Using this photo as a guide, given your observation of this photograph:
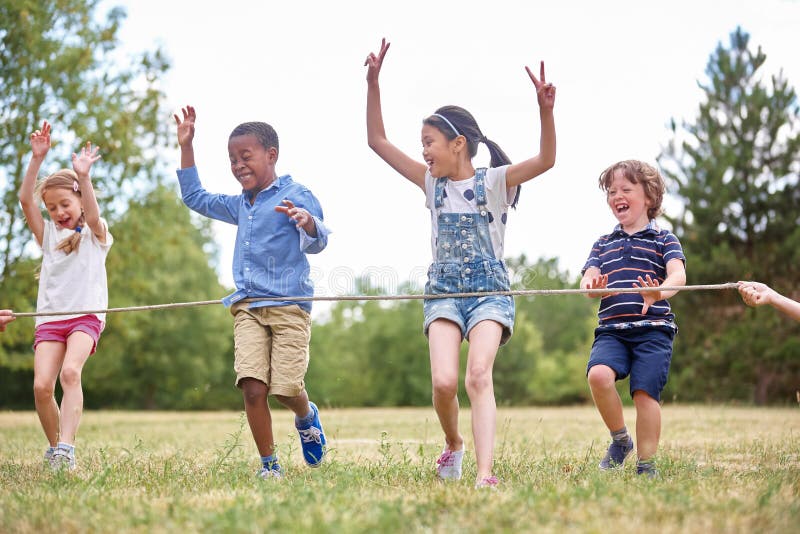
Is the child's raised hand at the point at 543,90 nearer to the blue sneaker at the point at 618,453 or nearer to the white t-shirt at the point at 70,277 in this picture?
the blue sneaker at the point at 618,453

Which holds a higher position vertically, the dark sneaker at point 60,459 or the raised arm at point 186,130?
the raised arm at point 186,130

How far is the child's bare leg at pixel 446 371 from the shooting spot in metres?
4.63

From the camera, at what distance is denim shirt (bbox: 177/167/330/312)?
5.27 metres

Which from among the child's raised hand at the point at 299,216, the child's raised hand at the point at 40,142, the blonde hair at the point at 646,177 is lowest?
the child's raised hand at the point at 299,216

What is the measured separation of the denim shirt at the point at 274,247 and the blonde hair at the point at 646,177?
1900 mm

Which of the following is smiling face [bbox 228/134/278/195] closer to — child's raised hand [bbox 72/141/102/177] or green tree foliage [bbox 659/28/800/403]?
child's raised hand [bbox 72/141/102/177]

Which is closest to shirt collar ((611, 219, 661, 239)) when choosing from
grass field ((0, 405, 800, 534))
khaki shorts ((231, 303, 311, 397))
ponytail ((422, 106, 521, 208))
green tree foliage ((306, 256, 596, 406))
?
ponytail ((422, 106, 521, 208))

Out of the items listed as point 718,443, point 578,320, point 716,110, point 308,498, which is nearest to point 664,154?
point 716,110

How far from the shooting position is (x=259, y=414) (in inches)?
200

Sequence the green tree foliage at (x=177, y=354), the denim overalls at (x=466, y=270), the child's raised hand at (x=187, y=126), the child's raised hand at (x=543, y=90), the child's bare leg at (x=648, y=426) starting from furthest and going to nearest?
the green tree foliage at (x=177, y=354) → the child's raised hand at (x=187, y=126) → the child's bare leg at (x=648, y=426) → the denim overalls at (x=466, y=270) → the child's raised hand at (x=543, y=90)

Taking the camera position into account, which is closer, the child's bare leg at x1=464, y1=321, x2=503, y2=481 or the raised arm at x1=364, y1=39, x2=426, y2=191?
the child's bare leg at x1=464, y1=321, x2=503, y2=481

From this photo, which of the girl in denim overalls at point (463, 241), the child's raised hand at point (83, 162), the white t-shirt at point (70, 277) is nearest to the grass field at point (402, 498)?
the girl in denim overalls at point (463, 241)

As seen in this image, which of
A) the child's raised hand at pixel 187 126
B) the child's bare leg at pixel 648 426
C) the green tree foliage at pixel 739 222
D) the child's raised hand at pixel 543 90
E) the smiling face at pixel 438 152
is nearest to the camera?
the child's raised hand at pixel 543 90

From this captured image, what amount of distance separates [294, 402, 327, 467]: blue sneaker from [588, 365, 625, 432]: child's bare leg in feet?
5.91
